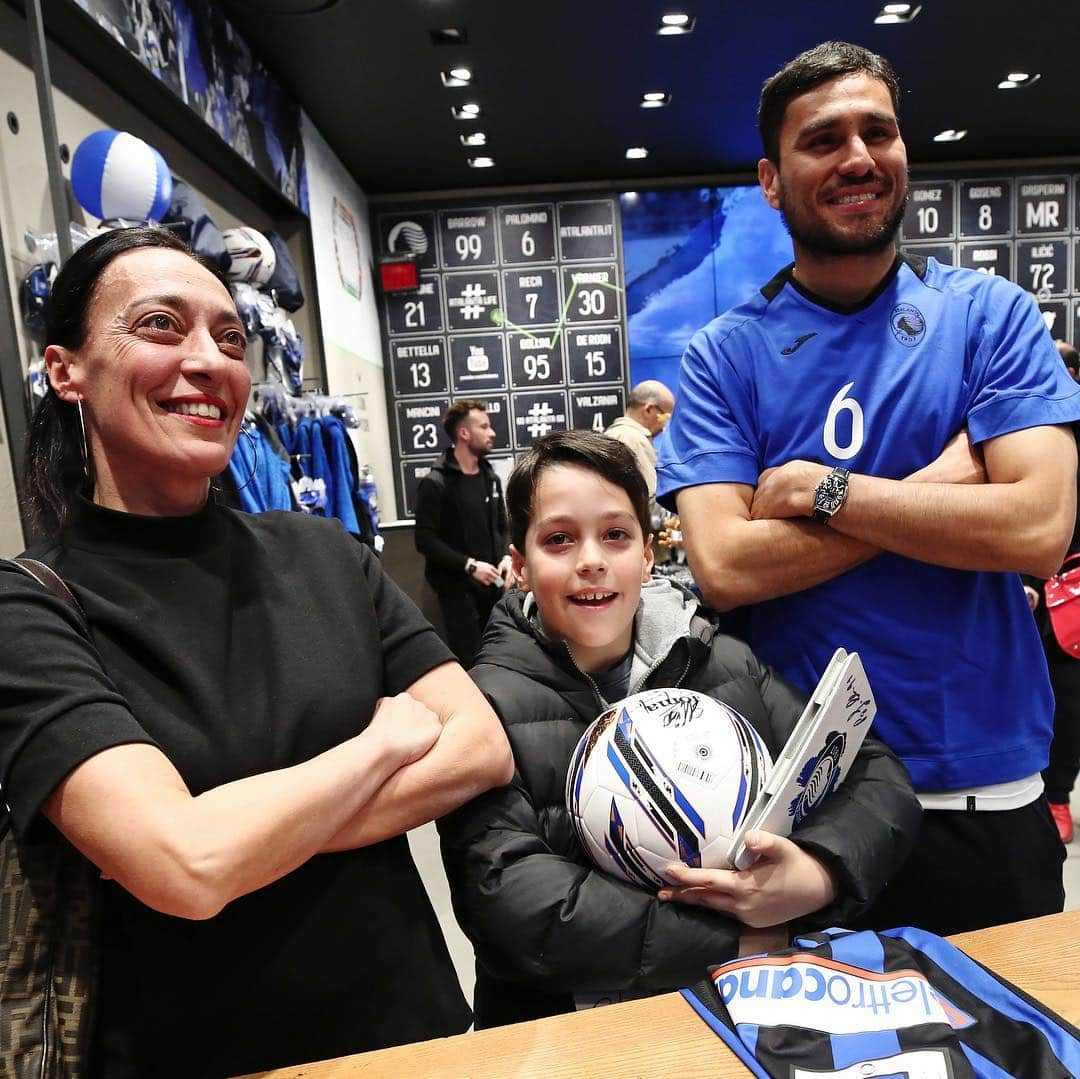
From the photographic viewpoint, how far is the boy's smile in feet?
4.24

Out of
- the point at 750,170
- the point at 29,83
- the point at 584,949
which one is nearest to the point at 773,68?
the point at 750,170

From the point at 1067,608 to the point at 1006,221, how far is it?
5.25m

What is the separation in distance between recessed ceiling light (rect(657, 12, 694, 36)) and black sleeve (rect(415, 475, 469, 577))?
9.05 ft

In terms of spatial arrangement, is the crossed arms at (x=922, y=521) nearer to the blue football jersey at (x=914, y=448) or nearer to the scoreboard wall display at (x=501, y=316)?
the blue football jersey at (x=914, y=448)

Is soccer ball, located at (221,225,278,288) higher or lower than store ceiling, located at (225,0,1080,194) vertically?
lower

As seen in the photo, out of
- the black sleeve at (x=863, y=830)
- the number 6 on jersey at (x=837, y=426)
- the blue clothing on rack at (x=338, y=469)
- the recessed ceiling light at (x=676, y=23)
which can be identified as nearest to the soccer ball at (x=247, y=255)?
the blue clothing on rack at (x=338, y=469)

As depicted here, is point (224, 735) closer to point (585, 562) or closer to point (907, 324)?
point (585, 562)

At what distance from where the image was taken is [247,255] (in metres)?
3.62

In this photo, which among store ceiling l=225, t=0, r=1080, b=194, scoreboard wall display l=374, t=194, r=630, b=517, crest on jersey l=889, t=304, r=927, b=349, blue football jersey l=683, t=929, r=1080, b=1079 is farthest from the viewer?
scoreboard wall display l=374, t=194, r=630, b=517

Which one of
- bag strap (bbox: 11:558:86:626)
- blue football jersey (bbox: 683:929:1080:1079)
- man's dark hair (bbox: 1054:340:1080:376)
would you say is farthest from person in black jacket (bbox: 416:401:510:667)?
blue football jersey (bbox: 683:929:1080:1079)

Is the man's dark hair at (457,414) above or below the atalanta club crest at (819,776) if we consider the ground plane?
above

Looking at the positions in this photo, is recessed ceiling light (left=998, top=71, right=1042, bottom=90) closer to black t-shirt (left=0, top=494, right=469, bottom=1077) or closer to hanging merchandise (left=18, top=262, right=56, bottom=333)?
hanging merchandise (left=18, top=262, right=56, bottom=333)

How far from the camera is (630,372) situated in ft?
21.8

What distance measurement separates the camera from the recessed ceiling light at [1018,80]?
16.6ft
